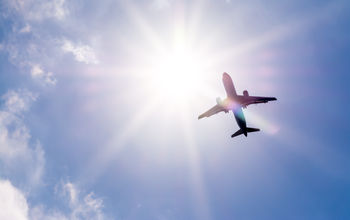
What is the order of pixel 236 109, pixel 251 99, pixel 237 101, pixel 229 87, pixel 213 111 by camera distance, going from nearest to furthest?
pixel 229 87 → pixel 236 109 → pixel 237 101 → pixel 251 99 → pixel 213 111

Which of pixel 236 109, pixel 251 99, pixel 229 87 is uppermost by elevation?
pixel 229 87

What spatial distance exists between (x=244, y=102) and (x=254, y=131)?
43.2 ft

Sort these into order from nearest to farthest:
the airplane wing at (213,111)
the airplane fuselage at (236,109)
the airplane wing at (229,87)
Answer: the airplane fuselage at (236,109), the airplane wing at (229,87), the airplane wing at (213,111)

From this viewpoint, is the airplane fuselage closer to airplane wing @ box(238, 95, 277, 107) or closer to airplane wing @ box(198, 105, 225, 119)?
airplane wing @ box(238, 95, 277, 107)

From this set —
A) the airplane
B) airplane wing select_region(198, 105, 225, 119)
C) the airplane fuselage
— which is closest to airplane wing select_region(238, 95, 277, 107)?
the airplane

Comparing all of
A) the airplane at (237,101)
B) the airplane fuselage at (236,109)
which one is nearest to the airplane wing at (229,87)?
the airplane at (237,101)

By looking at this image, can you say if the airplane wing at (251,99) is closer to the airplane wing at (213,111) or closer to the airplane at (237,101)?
the airplane at (237,101)

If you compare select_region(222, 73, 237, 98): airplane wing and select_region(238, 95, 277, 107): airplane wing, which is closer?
select_region(222, 73, 237, 98): airplane wing

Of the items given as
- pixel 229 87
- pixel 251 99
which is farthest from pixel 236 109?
pixel 229 87

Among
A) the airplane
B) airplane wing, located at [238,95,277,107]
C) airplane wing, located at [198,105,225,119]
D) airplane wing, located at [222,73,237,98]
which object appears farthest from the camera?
airplane wing, located at [198,105,225,119]

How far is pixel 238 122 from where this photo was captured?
96312mm

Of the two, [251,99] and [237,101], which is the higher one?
[251,99]

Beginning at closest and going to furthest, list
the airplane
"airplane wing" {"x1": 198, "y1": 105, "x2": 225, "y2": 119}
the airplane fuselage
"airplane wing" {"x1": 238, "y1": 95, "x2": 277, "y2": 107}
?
the airplane fuselage, the airplane, "airplane wing" {"x1": 238, "y1": 95, "x2": 277, "y2": 107}, "airplane wing" {"x1": 198, "y1": 105, "x2": 225, "y2": 119}

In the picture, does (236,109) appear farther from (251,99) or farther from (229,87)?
(229,87)
